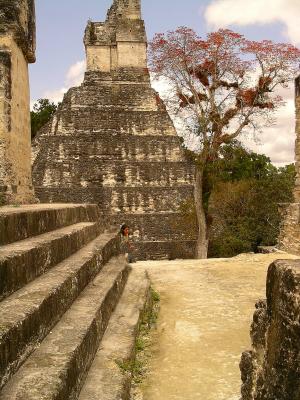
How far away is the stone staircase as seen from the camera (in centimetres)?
193

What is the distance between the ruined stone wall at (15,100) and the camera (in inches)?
188

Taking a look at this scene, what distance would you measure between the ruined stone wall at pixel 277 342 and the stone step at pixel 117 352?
716mm

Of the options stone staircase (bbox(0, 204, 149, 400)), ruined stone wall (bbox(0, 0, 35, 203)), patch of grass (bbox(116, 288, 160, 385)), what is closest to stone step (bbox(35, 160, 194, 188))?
ruined stone wall (bbox(0, 0, 35, 203))

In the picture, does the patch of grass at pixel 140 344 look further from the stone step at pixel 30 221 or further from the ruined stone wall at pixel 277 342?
the ruined stone wall at pixel 277 342

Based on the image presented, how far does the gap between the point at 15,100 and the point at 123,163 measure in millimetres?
9988

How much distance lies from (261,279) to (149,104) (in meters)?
12.1

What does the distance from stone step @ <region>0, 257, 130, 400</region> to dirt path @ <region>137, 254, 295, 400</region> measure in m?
0.47

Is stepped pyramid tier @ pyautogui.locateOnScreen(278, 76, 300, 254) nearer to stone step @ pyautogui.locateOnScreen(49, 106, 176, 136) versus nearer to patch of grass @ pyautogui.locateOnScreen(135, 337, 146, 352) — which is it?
patch of grass @ pyautogui.locateOnScreen(135, 337, 146, 352)

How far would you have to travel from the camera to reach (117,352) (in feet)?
9.21

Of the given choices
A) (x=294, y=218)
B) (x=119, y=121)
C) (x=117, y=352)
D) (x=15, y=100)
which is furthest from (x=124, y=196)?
(x=117, y=352)

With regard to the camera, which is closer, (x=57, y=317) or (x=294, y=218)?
(x=57, y=317)

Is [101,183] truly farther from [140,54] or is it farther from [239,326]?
[239,326]

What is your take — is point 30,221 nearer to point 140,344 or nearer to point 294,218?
point 140,344

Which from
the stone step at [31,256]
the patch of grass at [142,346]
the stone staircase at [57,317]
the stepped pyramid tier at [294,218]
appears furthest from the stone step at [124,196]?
the stone step at [31,256]
